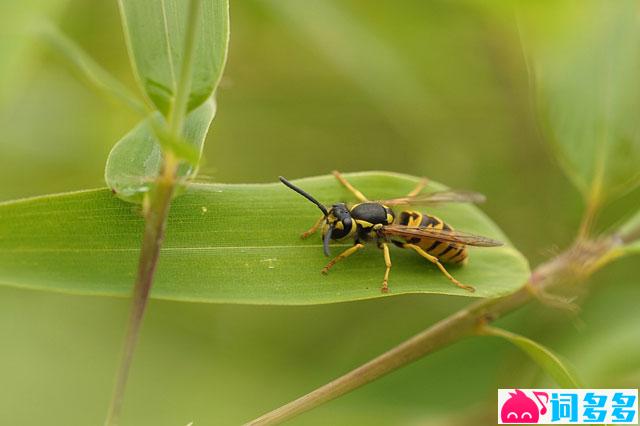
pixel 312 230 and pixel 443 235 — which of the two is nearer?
pixel 312 230

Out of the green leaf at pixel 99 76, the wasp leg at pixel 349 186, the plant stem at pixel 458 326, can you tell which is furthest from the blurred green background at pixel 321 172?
the green leaf at pixel 99 76

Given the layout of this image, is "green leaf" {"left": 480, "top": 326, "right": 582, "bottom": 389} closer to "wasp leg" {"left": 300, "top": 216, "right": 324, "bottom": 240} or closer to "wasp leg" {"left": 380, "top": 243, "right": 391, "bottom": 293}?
"wasp leg" {"left": 380, "top": 243, "right": 391, "bottom": 293}

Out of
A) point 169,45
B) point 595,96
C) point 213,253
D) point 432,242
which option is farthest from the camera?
point 595,96

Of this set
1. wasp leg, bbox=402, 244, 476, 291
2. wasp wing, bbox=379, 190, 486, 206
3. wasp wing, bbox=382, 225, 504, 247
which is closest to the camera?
wasp leg, bbox=402, 244, 476, 291

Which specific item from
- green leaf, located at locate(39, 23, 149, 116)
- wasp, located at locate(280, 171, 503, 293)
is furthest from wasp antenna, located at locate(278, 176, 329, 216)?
green leaf, located at locate(39, 23, 149, 116)

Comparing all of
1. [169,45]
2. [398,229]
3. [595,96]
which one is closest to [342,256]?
[398,229]

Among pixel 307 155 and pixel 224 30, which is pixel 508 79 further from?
pixel 224 30

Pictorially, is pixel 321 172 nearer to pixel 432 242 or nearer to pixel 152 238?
pixel 432 242
